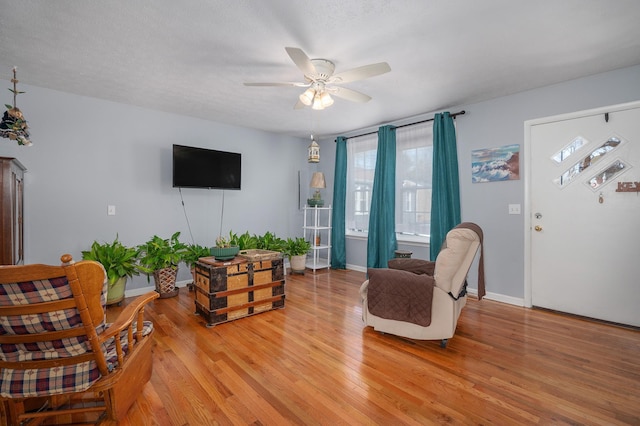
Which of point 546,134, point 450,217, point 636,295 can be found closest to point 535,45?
point 546,134

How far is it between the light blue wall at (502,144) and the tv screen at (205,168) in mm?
3342

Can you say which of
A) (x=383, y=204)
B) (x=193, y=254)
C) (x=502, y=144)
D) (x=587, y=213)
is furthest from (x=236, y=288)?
(x=587, y=213)

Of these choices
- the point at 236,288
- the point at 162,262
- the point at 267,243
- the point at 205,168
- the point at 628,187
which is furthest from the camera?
the point at 267,243

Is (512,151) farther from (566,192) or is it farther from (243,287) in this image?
(243,287)

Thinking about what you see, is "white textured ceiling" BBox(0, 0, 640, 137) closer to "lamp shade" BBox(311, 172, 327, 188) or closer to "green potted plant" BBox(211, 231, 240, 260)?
"green potted plant" BBox(211, 231, 240, 260)

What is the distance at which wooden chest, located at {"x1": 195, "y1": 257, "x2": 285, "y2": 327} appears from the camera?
2.91 m

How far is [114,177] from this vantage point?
3.85 m

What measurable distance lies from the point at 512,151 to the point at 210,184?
161 inches

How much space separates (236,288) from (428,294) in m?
1.87

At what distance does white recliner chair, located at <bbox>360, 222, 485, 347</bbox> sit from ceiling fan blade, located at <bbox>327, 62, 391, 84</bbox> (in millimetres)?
1345

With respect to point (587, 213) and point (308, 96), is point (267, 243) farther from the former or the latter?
point (587, 213)

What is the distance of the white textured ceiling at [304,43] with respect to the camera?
2006mm

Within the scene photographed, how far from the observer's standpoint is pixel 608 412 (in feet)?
5.53

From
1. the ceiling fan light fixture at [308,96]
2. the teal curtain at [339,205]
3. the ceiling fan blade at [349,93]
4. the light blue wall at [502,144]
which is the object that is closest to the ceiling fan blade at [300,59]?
the ceiling fan light fixture at [308,96]
